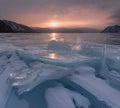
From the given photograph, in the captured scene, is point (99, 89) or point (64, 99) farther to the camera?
point (99, 89)

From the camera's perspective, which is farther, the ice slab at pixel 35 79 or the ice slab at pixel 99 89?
the ice slab at pixel 35 79

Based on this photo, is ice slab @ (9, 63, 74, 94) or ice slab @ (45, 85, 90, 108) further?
ice slab @ (9, 63, 74, 94)

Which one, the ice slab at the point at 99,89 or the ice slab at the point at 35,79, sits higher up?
the ice slab at the point at 35,79

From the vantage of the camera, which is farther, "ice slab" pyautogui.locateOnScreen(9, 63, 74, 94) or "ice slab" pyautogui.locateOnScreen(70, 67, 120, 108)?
"ice slab" pyautogui.locateOnScreen(9, 63, 74, 94)

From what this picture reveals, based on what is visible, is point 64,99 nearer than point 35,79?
Yes

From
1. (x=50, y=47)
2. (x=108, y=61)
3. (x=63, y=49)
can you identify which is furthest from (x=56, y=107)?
(x=50, y=47)

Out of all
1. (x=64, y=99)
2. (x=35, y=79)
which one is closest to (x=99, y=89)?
(x=64, y=99)

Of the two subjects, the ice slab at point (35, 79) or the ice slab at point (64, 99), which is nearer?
the ice slab at point (64, 99)

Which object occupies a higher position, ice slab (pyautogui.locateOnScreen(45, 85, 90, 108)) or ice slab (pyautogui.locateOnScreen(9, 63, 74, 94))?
ice slab (pyautogui.locateOnScreen(9, 63, 74, 94))

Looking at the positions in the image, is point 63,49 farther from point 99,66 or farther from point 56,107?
point 56,107

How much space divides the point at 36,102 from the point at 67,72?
692mm

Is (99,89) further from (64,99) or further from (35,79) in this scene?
(35,79)

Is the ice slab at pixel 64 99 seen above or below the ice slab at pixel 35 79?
below

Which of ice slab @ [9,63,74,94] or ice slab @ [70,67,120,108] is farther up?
ice slab @ [9,63,74,94]
